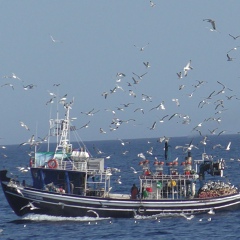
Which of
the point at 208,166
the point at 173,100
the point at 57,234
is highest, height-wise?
the point at 173,100

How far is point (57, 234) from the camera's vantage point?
53156mm

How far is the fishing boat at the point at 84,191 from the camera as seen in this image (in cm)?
5831

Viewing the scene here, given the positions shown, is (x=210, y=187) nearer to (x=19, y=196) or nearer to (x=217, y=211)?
(x=217, y=211)

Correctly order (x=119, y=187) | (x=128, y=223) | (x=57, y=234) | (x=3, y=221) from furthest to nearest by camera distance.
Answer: (x=119, y=187) < (x=3, y=221) < (x=128, y=223) < (x=57, y=234)

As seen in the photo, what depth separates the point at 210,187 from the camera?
62000 millimetres

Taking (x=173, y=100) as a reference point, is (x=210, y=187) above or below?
below

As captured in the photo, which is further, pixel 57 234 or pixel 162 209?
pixel 162 209

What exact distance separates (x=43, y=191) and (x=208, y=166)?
10.8m

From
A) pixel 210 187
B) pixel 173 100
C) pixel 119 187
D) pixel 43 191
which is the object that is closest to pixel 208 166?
pixel 210 187

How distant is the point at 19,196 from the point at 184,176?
33.2ft

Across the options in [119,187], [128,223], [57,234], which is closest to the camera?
[57,234]

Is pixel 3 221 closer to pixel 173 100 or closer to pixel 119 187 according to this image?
pixel 173 100

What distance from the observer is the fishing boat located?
58312mm

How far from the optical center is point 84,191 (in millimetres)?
58969
